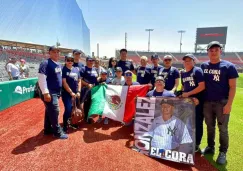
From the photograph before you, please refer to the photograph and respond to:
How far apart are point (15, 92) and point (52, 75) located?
426 centimetres

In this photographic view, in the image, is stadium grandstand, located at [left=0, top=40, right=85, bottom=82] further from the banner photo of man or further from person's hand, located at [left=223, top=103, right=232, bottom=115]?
person's hand, located at [left=223, top=103, right=232, bottom=115]

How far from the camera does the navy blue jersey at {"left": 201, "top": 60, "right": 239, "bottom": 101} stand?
3.12 meters

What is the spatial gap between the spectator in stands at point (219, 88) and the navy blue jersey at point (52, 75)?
9.96 feet

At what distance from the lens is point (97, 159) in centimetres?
327

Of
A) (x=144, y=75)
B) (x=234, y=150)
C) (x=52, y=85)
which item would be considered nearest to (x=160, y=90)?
(x=144, y=75)

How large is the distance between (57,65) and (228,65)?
11.2 ft

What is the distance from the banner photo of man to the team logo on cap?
97 cm

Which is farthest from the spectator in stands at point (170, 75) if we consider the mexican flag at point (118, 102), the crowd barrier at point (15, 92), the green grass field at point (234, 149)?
the crowd barrier at point (15, 92)

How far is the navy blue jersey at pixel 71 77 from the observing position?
4.34 meters

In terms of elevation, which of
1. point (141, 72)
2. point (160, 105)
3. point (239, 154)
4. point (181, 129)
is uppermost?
point (141, 72)

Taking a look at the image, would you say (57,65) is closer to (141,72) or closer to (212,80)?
(141,72)

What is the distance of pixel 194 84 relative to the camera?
350cm

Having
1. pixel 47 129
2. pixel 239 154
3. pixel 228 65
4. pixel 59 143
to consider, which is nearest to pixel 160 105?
pixel 228 65

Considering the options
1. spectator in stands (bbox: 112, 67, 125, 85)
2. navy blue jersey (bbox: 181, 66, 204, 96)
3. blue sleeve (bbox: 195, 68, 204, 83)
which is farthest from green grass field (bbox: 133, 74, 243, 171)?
spectator in stands (bbox: 112, 67, 125, 85)
